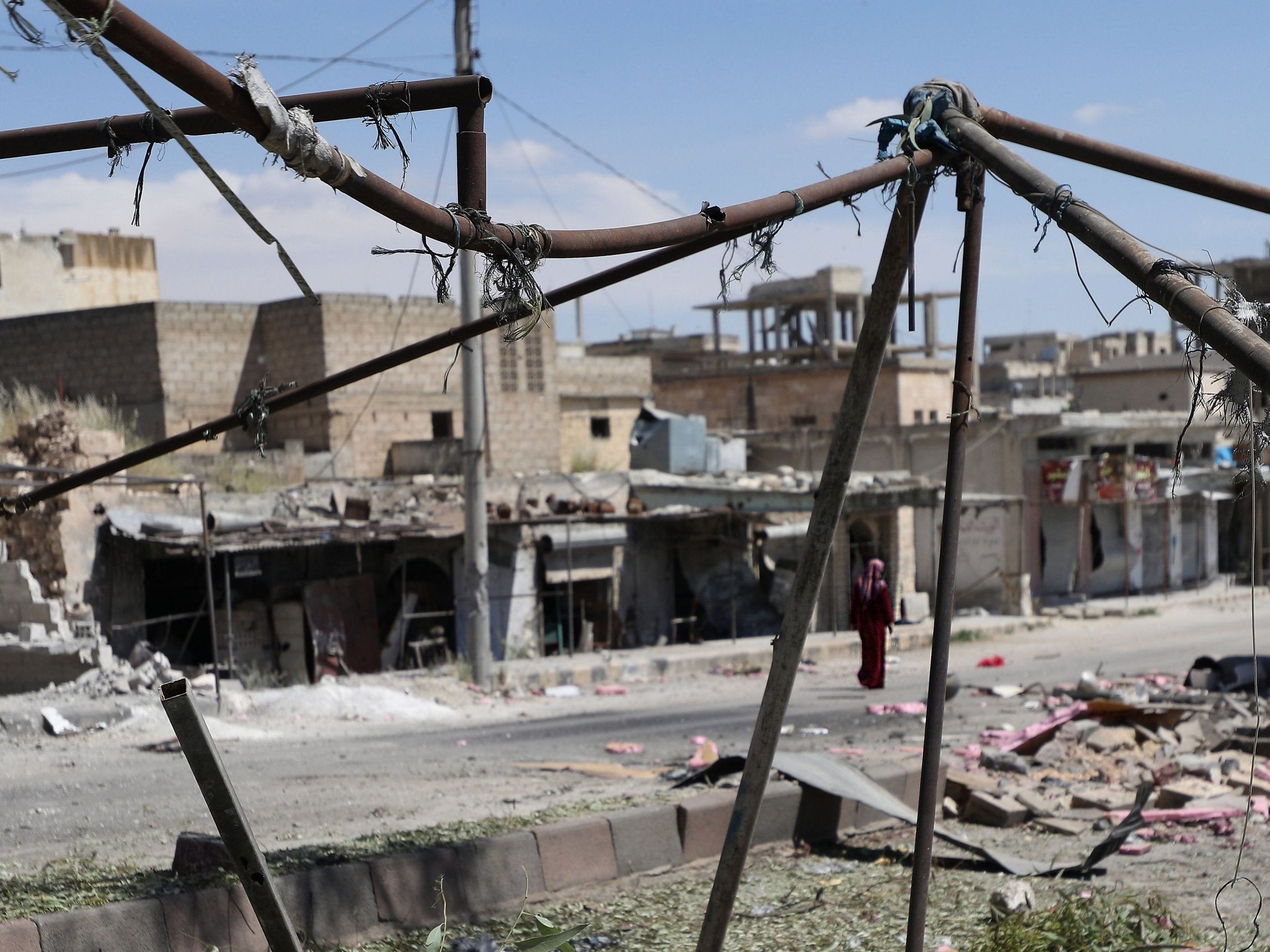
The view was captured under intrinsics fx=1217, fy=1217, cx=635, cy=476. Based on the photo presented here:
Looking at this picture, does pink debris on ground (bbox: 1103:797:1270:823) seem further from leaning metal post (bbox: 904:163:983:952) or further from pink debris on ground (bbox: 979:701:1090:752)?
leaning metal post (bbox: 904:163:983:952)

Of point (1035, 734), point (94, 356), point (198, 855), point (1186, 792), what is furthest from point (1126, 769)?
point (94, 356)

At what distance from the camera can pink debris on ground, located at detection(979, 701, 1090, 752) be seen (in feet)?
33.6

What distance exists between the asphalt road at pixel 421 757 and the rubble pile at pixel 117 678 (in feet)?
4.75

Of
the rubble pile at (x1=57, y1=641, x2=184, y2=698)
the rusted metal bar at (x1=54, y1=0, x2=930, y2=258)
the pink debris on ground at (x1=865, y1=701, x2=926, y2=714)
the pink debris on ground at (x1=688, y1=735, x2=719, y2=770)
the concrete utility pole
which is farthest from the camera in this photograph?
the concrete utility pole

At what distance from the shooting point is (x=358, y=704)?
13.6m

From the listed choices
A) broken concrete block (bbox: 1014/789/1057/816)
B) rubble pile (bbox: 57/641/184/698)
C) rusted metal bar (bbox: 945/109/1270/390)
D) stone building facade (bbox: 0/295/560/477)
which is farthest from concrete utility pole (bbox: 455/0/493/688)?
stone building facade (bbox: 0/295/560/477)

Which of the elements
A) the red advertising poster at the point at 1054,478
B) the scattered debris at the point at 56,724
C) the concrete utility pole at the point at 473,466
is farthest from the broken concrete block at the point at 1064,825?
the red advertising poster at the point at 1054,478

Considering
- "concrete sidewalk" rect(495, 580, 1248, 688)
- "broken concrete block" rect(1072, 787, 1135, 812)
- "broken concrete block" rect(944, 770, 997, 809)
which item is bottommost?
"concrete sidewalk" rect(495, 580, 1248, 688)

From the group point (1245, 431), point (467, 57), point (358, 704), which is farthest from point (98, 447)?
point (1245, 431)

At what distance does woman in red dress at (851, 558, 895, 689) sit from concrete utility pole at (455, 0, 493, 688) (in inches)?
178

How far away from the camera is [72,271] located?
34.7 metres

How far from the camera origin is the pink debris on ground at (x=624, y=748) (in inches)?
444

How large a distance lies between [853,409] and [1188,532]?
1175 inches

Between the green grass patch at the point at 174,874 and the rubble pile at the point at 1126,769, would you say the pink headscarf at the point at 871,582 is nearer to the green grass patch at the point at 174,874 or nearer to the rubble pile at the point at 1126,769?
the rubble pile at the point at 1126,769
